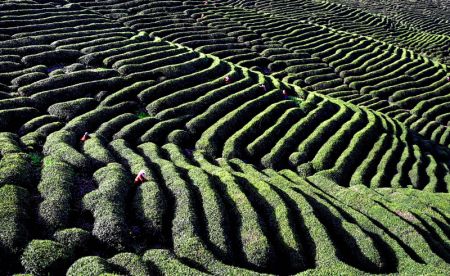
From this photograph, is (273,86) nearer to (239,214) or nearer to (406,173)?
(406,173)

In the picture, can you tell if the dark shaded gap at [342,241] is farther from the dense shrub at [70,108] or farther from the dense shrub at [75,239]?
the dense shrub at [70,108]

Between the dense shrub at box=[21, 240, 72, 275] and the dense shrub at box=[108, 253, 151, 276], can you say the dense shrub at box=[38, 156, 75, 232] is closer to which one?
the dense shrub at box=[21, 240, 72, 275]

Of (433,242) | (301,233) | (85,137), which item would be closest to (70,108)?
(85,137)

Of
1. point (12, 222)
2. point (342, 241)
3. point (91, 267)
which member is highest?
point (12, 222)

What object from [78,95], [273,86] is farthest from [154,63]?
[273,86]

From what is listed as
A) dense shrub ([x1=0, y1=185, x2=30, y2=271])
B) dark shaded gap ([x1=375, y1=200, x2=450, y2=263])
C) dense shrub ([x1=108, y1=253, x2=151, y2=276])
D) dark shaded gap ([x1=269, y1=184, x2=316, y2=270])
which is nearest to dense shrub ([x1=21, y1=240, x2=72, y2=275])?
dense shrub ([x1=0, y1=185, x2=30, y2=271])

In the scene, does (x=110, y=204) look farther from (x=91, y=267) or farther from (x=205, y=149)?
(x=205, y=149)

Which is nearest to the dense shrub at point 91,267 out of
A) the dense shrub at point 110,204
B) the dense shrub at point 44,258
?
the dense shrub at point 44,258

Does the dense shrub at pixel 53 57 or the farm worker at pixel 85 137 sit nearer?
the farm worker at pixel 85 137

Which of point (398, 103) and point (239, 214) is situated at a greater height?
point (239, 214)
